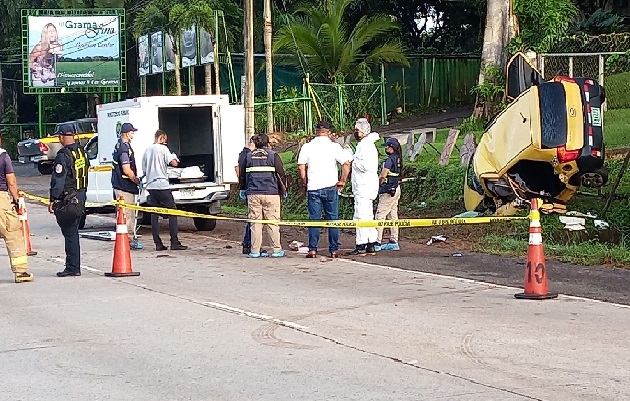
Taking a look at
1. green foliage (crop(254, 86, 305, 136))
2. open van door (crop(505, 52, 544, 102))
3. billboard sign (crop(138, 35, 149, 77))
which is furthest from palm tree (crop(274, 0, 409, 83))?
open van door (crop(505, 52, 544, 102))

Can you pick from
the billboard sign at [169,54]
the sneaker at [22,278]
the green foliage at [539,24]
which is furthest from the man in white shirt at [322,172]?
the billboard sign at [169,54]

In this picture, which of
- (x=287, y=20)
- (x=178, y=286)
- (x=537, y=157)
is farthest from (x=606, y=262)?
(x=287, y=20)

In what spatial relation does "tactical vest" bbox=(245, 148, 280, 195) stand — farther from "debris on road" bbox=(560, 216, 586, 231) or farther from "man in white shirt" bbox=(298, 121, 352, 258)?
"debris on road" bbox=(560, 216, 586, 231)

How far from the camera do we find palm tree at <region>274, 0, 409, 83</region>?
3409 centimetres

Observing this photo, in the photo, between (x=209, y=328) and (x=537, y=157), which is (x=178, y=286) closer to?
(x=209, y=328)

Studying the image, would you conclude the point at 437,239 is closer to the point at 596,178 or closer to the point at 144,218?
the point at 596,178

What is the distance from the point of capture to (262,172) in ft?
48.5

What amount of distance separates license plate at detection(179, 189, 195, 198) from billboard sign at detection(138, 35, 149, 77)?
27.4m

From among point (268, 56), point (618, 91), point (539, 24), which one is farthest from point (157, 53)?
point (618, 91)

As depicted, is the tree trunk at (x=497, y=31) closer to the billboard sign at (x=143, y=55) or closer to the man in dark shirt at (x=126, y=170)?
the man in dark shirt at (x=126, y=170)

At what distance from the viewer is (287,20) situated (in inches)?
1398

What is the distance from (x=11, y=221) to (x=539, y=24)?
52.9 ft

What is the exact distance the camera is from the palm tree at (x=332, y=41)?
1342 inches

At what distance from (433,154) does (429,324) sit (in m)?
12.2
